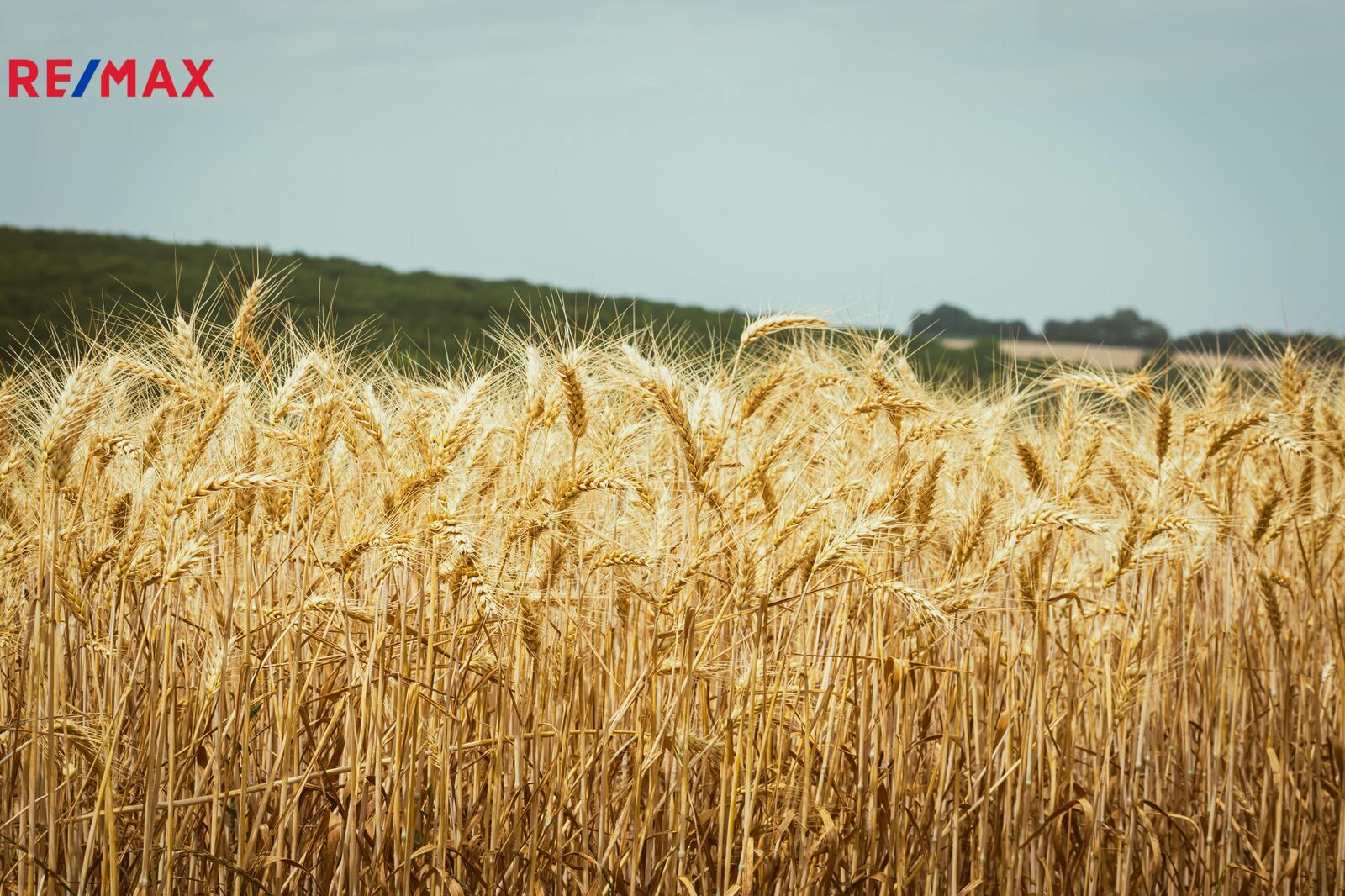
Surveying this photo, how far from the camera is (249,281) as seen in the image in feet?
76.8

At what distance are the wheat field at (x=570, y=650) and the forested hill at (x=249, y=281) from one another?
17896mm

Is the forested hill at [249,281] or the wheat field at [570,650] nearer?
the wheat field at [570,650]

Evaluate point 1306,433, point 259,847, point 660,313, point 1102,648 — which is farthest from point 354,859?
point 660,313

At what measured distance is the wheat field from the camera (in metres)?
2.01

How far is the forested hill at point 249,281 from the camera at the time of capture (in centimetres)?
2198

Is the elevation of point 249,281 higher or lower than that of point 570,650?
higher

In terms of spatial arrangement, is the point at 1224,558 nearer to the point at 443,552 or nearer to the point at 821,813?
the point at 821,813

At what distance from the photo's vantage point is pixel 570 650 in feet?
7.75

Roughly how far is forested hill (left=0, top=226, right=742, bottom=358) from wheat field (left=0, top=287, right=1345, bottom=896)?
17896 millimetres

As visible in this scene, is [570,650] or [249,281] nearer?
[570,650]

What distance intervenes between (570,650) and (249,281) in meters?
23.6

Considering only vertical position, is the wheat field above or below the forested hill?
below

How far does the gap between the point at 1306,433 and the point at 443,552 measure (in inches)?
118

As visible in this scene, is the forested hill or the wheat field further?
the forested hill
